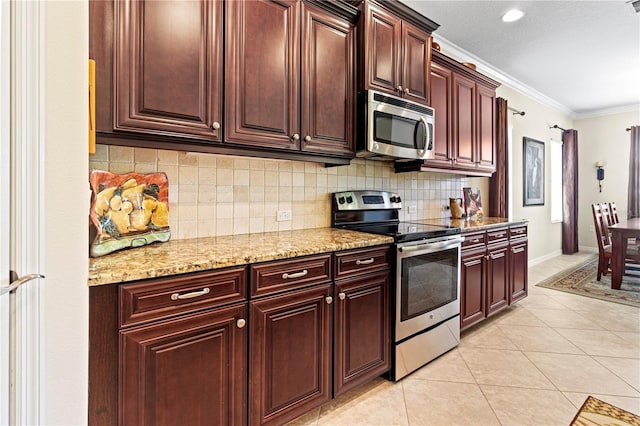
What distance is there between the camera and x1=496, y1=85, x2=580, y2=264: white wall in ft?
14.9

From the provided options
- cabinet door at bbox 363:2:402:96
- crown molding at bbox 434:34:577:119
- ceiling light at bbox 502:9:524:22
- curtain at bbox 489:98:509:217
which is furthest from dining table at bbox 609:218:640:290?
cabinet door at bbox 363:2:402:96

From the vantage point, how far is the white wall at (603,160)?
224 inches

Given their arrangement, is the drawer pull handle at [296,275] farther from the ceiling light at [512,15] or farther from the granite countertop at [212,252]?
the ceiling light at [512,15]

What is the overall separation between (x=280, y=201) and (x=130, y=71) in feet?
3.65

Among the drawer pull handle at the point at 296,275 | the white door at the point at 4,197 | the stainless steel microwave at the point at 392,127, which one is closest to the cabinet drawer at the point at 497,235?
the stainless steel microwave at the point at 392,127

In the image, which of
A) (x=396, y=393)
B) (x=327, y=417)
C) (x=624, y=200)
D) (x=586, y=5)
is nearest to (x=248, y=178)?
(x=327, y=417)

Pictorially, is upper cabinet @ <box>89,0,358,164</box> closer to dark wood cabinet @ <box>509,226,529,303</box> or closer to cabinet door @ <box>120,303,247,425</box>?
cabinet door @ <box>120,303,247,425</box>

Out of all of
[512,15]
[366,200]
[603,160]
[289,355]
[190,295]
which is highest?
[512,15]

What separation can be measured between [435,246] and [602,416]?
1.21 m

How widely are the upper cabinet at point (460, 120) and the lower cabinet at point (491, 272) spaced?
684 mm

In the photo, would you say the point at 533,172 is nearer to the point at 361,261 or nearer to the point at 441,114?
the point at 441,114

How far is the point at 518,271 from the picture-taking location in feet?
10.3

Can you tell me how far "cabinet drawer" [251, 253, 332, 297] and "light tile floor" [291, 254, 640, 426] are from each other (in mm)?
779

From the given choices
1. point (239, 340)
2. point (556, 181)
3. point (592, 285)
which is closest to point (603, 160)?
point (556, 181)
